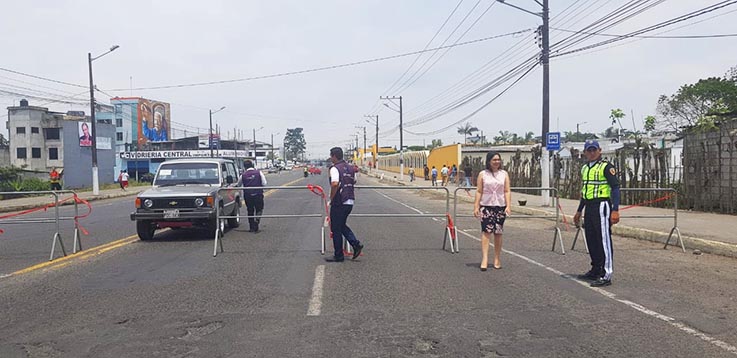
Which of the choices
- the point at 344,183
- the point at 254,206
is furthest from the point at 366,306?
the point at 254,206

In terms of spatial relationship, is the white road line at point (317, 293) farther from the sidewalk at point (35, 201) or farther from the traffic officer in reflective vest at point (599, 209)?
A: the sidewalk at point (35, 201)

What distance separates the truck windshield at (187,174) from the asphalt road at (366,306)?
2.80 m

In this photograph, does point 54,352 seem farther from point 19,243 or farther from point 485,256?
point 19,243

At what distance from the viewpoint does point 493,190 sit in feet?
28.8

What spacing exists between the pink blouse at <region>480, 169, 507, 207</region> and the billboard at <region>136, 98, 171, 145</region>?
87051mm

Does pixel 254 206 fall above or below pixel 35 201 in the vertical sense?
above

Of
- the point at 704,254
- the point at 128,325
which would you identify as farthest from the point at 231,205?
the point at 704,254

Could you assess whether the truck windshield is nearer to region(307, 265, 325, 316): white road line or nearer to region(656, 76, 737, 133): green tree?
region(307, 265, 325, 316): white road line

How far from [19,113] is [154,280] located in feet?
223

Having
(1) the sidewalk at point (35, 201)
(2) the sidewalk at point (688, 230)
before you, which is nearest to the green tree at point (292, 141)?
(1) the sidewalk at point (35, 201)

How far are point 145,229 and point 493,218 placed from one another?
7.42m

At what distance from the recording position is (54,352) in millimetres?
5121

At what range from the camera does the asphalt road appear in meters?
5.23

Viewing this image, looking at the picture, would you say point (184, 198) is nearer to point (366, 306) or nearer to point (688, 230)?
point (366, 306)
